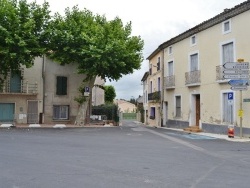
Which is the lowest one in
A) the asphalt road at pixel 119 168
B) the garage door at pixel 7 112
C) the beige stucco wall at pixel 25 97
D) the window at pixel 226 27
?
the asphalt road at pixel 119 168

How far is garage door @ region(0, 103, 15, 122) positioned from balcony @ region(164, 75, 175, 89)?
1468 cm

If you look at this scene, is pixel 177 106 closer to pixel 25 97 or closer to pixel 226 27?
pixel 226 27

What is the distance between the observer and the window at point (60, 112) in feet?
119

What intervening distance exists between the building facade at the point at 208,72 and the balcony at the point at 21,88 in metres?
12.8

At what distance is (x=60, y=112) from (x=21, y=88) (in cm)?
456

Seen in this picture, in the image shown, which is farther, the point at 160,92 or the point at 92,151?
the point at 160,92

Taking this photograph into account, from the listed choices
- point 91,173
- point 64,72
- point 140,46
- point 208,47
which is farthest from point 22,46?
point 91,173

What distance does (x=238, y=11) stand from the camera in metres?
22.9

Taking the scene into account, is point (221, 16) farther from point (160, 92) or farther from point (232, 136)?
point (160, 92)

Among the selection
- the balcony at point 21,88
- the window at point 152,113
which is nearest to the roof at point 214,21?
the window at point 152,113

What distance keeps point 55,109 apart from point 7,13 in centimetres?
1097

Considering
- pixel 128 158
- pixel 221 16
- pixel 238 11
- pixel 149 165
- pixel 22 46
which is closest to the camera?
pixel 149 165

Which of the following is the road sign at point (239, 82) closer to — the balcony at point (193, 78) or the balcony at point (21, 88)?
the balcony at point (193, 78)

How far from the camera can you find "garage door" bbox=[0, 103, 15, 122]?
33.8 m
